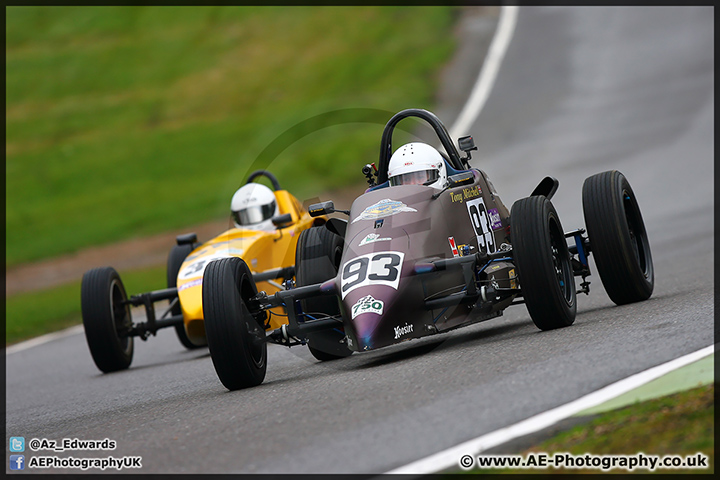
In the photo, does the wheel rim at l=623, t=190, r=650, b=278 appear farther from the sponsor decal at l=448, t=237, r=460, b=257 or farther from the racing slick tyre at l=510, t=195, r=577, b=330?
the sponsor decal at l=448, t=237, r=460, b=257

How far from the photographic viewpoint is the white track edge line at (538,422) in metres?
5.02

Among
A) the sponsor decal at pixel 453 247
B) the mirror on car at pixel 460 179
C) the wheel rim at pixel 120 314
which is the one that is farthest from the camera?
the wheel rim at pixel 120 314

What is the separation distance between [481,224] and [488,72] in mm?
22705

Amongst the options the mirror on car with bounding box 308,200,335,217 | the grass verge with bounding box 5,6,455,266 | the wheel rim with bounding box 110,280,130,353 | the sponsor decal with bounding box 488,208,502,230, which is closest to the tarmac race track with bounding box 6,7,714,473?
the wheel rim with bounding box 110,280,130,353

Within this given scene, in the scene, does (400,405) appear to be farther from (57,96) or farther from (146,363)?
(57,96)

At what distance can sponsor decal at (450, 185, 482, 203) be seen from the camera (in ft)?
30.7

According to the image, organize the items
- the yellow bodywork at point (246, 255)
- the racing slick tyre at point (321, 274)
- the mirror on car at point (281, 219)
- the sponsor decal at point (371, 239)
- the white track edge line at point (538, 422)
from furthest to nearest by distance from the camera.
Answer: the mirror on car at point (281, 219) → the yellow bodywork at point (246, 255) → the racing slick tyre at point (321, 274) → the sponsor decal at point (371, 239) → the white track edge line at point (538, 422)

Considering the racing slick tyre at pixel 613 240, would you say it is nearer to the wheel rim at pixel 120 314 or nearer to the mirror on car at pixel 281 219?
the mirror on car at pixel 281 219

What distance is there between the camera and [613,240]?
9.07 m

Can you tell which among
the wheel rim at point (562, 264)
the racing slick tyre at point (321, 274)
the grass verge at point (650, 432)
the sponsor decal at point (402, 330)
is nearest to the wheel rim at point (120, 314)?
the racing slick tyre at point (321, 274)

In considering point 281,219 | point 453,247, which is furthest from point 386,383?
point 281,219

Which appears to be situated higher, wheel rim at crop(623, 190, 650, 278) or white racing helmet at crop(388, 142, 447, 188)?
white racing helmet at crop(388, 142, 447, 188)

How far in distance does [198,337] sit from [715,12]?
2688 cm

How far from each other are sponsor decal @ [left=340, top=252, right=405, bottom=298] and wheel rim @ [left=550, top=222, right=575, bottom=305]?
148 cm
